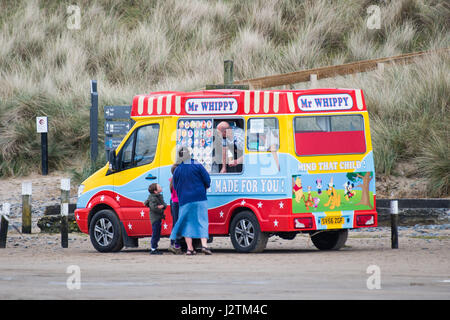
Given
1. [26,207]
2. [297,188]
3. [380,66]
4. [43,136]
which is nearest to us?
[297,188]

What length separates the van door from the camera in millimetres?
16875

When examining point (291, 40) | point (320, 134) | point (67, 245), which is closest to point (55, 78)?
point (291, 40)

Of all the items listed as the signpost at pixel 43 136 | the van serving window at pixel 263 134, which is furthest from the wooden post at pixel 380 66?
the van serving window at pixel 263 134

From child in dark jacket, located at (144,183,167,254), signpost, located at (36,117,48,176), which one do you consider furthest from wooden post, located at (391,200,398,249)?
signpost, located at (36,117,48,176)

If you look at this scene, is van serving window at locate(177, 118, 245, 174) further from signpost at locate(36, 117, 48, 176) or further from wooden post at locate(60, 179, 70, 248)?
signpost at locate(36, 117, 48, 176)

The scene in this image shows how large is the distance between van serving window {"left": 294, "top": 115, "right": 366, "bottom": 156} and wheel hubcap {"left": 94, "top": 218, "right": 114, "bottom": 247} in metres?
3.55

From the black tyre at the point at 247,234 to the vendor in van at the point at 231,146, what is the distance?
30.3 inches

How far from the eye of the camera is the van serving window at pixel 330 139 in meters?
15.9

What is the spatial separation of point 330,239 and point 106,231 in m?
3.69

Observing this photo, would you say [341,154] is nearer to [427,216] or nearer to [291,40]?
Answer: [427,216]

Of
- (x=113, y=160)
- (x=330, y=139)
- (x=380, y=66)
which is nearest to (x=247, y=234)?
(x=330, y=139)

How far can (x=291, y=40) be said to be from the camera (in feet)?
118

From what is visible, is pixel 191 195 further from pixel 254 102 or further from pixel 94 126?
pixel 94 126

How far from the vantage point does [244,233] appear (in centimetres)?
1617
